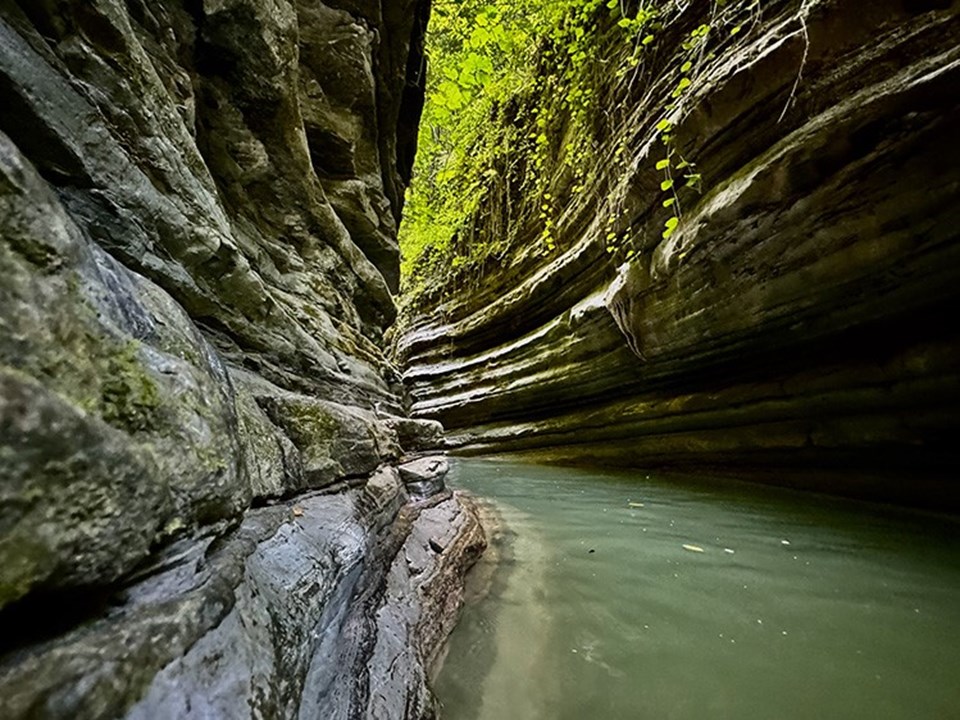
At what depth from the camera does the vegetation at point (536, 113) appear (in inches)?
171

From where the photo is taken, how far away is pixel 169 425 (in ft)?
3.08

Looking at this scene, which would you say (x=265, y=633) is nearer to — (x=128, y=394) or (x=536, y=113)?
(x=128, y=394)

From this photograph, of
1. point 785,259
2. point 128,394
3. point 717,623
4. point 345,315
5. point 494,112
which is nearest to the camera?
point 128,394

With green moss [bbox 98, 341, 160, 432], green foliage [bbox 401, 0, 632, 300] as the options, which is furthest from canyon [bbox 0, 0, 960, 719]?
green foliage [bbox 401, 0, 632, 300]

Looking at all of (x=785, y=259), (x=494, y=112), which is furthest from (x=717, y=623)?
(x=494, y=112)

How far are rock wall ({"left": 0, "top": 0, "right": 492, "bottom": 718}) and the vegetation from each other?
346 centimetres

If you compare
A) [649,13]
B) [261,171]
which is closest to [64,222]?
[261,171]

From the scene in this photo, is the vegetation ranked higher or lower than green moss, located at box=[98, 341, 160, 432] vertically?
Answer: higher

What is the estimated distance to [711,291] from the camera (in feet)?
14.0

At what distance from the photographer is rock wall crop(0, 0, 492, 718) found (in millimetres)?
633

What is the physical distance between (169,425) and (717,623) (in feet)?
7.42

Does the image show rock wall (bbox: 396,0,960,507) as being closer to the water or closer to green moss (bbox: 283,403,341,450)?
the water

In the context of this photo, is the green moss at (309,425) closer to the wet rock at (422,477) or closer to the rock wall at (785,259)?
the wet rock at (422,477)

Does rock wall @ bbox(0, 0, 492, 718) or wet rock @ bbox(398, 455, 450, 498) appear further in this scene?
wet rock @ bbox(398, 455, 450, 498)
